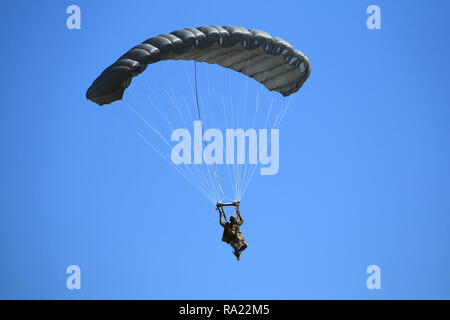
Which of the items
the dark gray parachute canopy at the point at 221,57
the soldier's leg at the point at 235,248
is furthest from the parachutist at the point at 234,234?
the dark gray parachute canopy at the point at 221,57

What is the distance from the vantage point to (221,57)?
23.0 m

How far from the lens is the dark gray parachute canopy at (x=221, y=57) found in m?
20.3

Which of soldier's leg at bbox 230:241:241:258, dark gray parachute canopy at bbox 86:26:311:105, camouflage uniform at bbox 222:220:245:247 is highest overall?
dark gray parachute canopy at bbox 86:26:311:105

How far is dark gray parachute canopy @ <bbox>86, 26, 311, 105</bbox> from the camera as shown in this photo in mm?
20281

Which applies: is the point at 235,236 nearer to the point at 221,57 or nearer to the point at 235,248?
the point at 235,248

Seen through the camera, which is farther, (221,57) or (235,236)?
(221,57)

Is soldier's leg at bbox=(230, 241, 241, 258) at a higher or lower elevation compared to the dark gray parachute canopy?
lower

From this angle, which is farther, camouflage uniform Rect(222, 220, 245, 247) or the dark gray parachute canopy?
camouflage uniform Rect(222, 220, 245, 247)

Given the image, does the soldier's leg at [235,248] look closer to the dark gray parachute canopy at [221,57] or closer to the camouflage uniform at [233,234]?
the camouflage uniform at [233,234]

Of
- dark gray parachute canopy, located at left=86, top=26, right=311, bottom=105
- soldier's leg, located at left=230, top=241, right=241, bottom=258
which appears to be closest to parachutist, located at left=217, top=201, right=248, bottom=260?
soldier's leg, located at left=230, top=241, right=241, bottom=258

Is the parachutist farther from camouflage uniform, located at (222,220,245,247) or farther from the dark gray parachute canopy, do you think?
the dark gray parachute canopy

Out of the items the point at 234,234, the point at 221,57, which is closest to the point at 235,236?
the point at 234,234

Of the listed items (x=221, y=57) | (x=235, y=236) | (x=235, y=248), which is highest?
(x=221, y=57)
